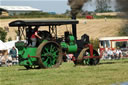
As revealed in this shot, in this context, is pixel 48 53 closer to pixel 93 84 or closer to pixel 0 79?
pixel 0 79

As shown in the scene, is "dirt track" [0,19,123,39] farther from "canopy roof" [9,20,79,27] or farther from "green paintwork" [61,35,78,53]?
"canopy roof" [9,20,79,27]

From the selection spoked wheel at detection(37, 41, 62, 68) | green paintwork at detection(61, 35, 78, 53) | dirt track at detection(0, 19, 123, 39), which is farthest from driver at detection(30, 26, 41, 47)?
dirt track at detection(0, 19, 123, 39)

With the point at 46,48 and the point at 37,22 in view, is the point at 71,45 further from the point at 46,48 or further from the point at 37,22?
the point at 37,22

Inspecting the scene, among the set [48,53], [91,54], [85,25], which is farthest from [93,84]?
[85,25]

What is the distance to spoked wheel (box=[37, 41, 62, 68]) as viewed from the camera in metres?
17.9

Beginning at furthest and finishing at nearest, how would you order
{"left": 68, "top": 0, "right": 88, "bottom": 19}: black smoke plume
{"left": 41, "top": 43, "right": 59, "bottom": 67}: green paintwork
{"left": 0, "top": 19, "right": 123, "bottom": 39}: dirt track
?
{"left": 0, "top": 19, "right": 123, "bottom": 39}: dirt track < {"left": 68, "top": 0, "right": 88, "bottom": 19}: black smoke plume < {"left": 41, "top": 43, "right": 59, "bottom": 67}: green paintwork

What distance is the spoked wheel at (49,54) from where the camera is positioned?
704 inches

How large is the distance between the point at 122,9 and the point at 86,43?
8.26m

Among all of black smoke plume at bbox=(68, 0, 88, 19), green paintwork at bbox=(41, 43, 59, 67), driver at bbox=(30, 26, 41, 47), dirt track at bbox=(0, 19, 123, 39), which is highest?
black smoke plume at bbox=(68, 0, 88, 19)

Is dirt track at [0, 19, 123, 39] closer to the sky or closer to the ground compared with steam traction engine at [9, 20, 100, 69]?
closer to the ground

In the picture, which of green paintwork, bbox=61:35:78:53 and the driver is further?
green paintwork, bbox=61:35:78:53

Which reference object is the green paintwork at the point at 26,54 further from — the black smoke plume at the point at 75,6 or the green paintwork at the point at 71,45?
the black smoke plume at the point at 75,6

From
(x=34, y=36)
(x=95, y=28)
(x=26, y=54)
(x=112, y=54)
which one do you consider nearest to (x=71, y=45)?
(x=34, y=36)

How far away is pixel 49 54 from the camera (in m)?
18.2
